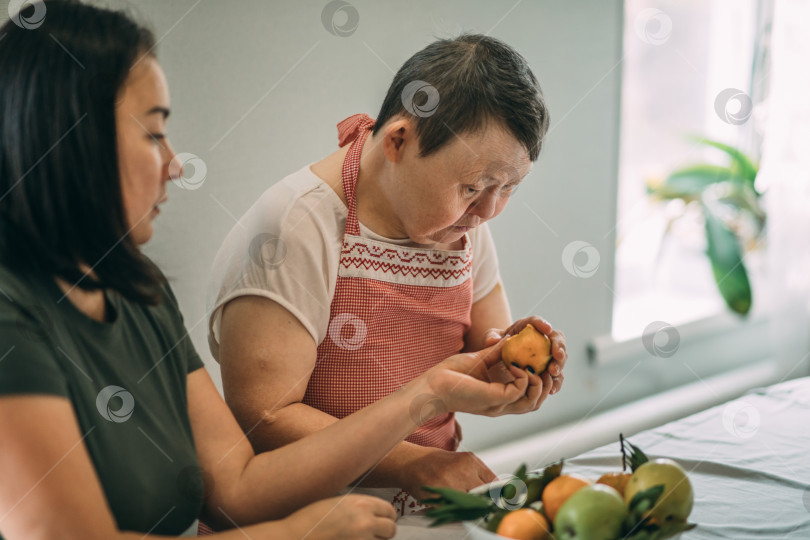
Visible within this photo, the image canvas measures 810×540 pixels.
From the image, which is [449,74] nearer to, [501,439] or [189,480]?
[189,480]

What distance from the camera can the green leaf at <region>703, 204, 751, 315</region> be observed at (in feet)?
7.55

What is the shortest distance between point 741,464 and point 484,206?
569 mm

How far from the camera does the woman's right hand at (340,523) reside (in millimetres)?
840

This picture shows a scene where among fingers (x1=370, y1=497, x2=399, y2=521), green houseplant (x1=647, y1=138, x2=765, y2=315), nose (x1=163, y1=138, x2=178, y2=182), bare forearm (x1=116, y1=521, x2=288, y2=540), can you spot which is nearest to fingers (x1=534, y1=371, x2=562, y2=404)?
fingers (x1=370, y1=497, x2=399, y2=521)

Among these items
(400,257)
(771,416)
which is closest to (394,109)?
(400,257)

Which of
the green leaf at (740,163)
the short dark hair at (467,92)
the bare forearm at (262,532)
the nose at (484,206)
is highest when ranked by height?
the green leaf at (740,163)

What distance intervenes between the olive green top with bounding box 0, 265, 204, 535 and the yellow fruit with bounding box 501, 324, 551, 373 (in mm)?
407

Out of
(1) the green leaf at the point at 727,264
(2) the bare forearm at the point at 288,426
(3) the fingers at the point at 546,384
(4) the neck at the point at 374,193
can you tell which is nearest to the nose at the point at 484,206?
(4) the neck at the point at 374,193

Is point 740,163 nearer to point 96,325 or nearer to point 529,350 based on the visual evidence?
point 529,350

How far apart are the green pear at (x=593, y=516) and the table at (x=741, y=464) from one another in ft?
0.51

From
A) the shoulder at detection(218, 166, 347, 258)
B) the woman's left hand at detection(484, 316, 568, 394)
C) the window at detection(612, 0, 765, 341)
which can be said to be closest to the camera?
the shoulder at detection(218, 166, 347, 258)

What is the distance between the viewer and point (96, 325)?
0.71 m

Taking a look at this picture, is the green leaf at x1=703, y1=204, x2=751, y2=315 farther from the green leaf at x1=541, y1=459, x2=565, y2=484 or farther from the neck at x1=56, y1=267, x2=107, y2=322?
the neck at x1=56, y1=267, x2=107, y2=322

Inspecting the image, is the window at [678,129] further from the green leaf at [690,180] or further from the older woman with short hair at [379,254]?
the older woman with short hair at [379,254]
